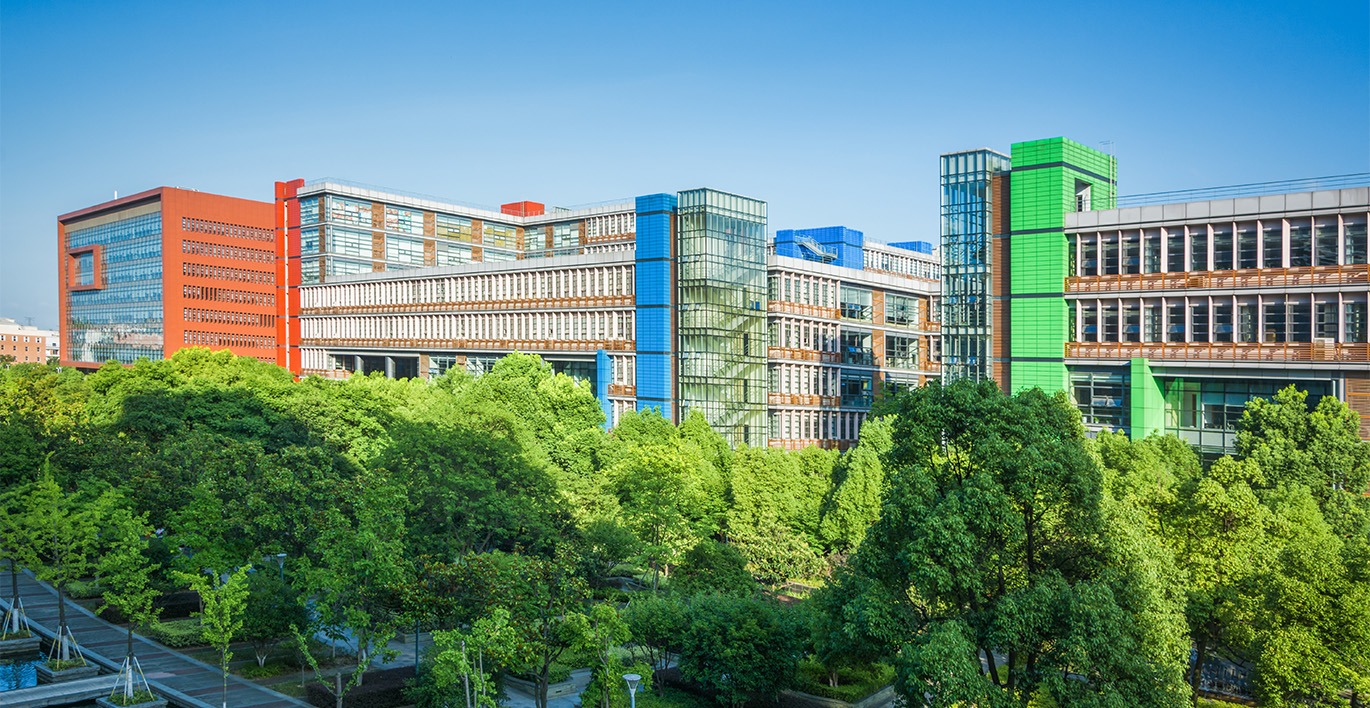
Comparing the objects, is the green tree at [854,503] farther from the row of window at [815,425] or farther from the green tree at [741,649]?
the row of window at [815,425]

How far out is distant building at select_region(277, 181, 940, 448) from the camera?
267 feet

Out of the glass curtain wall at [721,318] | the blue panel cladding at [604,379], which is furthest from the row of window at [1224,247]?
the blue panel cladding at [604,379]

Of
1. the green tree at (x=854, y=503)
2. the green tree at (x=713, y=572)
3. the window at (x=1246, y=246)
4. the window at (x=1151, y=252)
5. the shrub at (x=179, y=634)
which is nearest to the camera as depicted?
the green tree at (x=713, y=572)

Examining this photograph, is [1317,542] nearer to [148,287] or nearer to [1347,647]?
[1347,647]

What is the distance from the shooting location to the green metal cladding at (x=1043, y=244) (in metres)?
64.6

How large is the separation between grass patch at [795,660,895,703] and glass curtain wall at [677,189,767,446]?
1583 inches

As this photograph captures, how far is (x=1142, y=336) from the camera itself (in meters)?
62.3

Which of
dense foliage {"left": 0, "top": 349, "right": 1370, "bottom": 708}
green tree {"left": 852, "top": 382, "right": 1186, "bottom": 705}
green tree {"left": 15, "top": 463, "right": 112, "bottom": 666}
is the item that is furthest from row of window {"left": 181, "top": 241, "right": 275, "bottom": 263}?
green tree {"left": 852, "top": 382, "right": 1186, "bottom": 705}

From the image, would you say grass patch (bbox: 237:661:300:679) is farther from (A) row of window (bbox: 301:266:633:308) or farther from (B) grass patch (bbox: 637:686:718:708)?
(A) row of window (bbox: 301:266:633:308)

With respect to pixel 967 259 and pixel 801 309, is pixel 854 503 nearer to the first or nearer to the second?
pixel 967 259

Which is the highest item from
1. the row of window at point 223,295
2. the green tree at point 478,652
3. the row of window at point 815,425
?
the row of window at point 223,295

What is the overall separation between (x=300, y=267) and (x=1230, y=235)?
3889 inches

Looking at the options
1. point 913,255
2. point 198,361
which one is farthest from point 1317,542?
point 913,255

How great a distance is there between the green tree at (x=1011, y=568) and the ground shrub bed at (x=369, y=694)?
1774 centimetres
